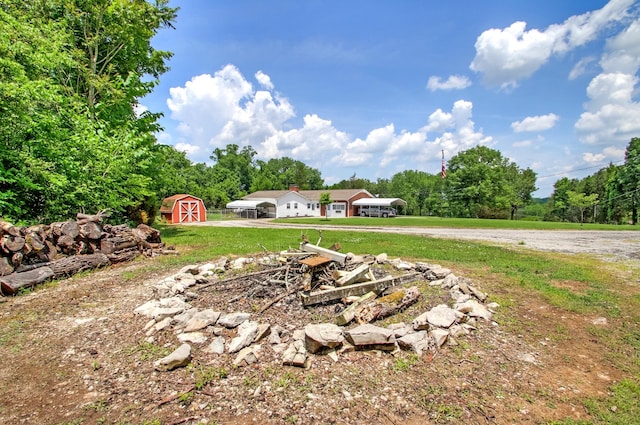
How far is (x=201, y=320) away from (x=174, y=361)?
0.96 m

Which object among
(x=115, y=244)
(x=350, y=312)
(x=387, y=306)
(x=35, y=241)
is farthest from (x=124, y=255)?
(x=387, y=306)

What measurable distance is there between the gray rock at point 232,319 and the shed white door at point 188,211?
3200 centimetres

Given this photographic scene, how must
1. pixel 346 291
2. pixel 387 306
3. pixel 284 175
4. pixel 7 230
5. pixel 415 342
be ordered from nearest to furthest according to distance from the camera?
pixel 415 342 < pixel 387 306 < pixel 346 291 < pixel 7 230 < pixel 284 175

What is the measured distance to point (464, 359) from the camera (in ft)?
11.4

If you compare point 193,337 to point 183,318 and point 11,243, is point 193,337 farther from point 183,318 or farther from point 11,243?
point 11,243

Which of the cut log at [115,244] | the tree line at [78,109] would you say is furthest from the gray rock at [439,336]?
the tree line at [78,109]

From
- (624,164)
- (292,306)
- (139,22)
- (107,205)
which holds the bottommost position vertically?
(292,306)

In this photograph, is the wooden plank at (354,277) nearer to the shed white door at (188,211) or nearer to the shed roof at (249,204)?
the shed white door at (188,211)

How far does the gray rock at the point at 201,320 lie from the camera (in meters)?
4.02

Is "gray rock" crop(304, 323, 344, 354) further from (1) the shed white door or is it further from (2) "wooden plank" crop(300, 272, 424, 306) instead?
(1) the shed white door

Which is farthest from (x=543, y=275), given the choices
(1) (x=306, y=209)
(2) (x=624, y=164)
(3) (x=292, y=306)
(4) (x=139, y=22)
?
(2) (x=624, y=164)

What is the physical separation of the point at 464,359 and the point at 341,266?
2.94 metres

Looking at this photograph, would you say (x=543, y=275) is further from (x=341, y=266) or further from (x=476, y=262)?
(x=341, y=266)

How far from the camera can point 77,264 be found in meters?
7.31
